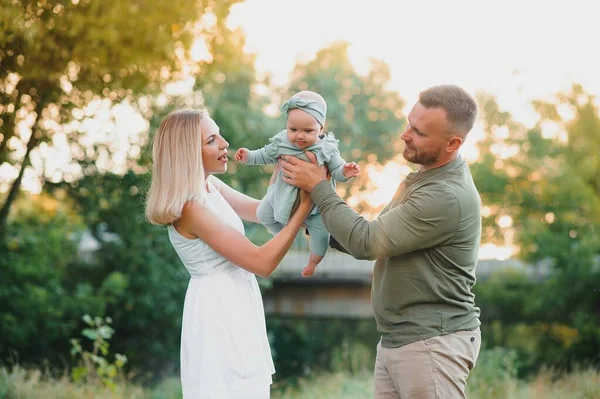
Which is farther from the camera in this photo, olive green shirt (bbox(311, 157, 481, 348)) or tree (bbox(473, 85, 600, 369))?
tree (bbox(473, 85, 600, 369))

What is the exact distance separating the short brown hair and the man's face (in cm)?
2

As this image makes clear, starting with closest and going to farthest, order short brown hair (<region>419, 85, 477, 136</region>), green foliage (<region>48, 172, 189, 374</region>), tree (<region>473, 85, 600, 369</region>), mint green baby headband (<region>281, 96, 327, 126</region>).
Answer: short brown hair (<region>419, 85, 477, 136</region>)
mint green baby headband (<region>281, 96, 327, 126</region>)
green foliage (<region>48, 172, 189, 374</region>)
tree (<region>473, 85, 600, 369</region>)

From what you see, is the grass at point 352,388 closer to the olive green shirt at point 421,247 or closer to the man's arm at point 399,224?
the olive green shirt at point 421,247

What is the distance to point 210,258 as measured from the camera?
3.48m

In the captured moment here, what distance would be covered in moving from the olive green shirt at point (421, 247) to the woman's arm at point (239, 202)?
0.77m

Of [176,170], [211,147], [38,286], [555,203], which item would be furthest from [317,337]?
[176,170]

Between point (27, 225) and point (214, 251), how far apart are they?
10.5m

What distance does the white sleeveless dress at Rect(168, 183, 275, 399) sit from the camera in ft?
11.2

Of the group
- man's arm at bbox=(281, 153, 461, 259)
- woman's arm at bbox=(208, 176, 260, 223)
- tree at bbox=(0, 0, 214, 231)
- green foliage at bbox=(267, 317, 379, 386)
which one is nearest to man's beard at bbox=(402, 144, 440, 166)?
man's arm at bbox=(281, 153, 461, 259)

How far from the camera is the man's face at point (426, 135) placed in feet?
10.5

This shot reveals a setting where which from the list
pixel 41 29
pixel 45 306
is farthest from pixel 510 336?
pixel 41 29

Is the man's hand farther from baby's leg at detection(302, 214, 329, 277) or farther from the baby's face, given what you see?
baby's leg at detection(302, 214, 329, 277)

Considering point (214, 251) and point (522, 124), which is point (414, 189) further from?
point (522, 124)

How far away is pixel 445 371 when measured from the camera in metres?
3.19
